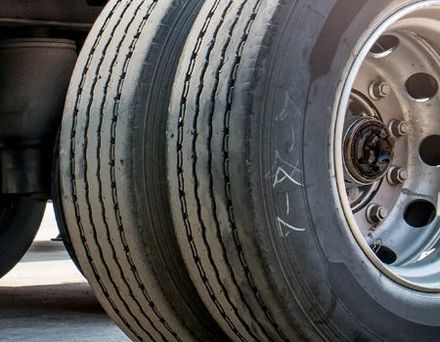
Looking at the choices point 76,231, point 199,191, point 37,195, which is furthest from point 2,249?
point 199,191

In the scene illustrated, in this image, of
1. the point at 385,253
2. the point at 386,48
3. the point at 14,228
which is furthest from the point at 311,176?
the point at 14,228

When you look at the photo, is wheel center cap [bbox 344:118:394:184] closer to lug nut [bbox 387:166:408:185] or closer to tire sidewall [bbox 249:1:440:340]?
lug nut [bbox 387:166:408:185]

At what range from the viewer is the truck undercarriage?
278cm

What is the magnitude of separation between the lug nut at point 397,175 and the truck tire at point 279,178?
0.46 metres

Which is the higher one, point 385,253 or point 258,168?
point 258,168

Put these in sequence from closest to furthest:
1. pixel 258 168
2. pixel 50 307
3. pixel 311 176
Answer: pixel 258 168
pixel 311 176
pixel 50 307

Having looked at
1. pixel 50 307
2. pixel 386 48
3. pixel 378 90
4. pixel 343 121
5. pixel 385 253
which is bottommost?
pixel 50 307

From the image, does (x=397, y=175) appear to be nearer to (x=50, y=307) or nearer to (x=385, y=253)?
(x=385, y=253)

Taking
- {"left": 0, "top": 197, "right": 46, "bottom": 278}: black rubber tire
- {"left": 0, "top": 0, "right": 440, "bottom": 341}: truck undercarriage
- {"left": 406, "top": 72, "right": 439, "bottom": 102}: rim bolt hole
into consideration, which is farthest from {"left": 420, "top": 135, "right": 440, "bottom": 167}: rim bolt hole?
{"left": 0, "top": 197, "right": 46, "bottom": 278}: black rubber tire

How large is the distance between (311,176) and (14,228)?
3.11 m

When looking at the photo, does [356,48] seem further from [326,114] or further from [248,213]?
[248,213]

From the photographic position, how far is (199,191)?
2840mm

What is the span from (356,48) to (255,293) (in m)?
0.66

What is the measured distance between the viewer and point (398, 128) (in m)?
3.53
